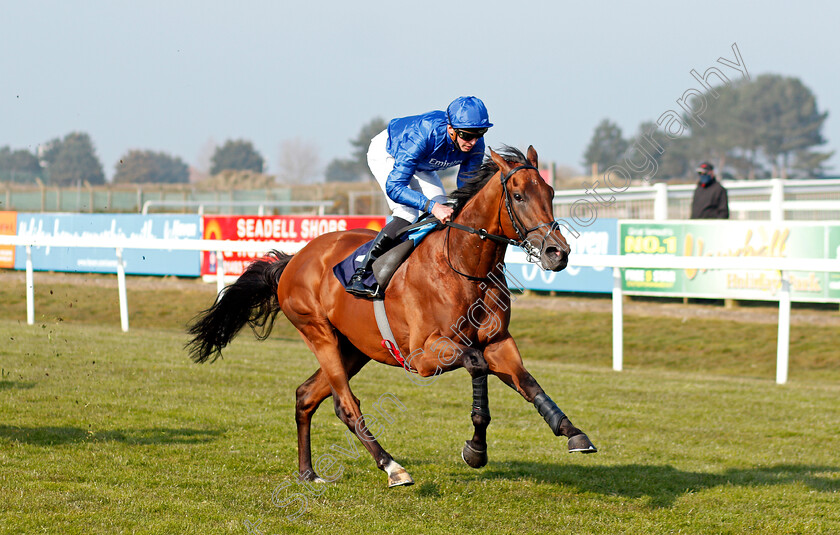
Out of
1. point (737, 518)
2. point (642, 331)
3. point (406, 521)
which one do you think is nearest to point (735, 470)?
point (737, 518)

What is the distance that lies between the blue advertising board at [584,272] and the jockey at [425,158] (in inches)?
314

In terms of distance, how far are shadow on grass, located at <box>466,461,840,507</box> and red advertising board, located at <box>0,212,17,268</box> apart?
1436 cm

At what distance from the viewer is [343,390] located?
451cm

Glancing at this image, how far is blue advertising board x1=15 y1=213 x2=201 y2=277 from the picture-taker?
1599 cm

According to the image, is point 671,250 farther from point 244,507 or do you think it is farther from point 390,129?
point 244,507

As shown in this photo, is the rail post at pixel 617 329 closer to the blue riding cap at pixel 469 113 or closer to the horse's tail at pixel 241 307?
the horse's tail at pixel 241 307

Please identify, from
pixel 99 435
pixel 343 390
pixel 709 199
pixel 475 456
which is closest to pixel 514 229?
pixel 475 456

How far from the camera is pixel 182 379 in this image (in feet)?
23.7

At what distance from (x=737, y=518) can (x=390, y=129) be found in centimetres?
249

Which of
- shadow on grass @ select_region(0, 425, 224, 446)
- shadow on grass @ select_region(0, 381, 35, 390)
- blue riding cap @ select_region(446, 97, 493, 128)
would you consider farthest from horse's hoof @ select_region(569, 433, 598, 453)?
shadow on grass @ select_region(0, 381, 35, 390)

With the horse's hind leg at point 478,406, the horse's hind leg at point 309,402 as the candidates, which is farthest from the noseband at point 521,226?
the horse's hind leg at point 309,402

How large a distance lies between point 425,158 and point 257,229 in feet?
37.6

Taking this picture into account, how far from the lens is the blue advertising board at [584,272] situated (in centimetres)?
1244

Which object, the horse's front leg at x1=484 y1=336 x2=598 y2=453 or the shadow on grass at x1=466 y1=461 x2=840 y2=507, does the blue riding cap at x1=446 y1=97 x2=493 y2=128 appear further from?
the shadow on grass at x1=466 y1=461 x2=840 y2=507
